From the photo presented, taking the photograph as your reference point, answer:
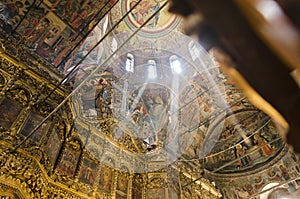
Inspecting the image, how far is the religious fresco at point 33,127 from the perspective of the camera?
5932 millimetres

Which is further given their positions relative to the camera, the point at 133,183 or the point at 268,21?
the point at 133,183

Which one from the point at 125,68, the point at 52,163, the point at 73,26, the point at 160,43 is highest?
the point at 160,43

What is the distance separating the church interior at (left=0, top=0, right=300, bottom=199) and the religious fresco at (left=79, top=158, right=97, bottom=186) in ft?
0.13

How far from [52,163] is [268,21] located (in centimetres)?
641

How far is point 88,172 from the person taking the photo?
715 cm

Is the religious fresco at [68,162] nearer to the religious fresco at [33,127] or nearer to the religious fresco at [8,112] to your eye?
the religious fresco at [33,127]

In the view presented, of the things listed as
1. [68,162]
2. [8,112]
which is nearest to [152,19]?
[68,162]

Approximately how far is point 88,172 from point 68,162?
0.76 m

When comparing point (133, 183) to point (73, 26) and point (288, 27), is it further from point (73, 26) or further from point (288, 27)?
point (288, 27)

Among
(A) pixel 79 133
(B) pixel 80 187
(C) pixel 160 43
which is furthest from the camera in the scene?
(C) pixel 160 43

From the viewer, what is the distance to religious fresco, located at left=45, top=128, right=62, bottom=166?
20.3ft

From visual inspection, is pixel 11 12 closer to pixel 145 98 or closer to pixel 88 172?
pixel 88 172

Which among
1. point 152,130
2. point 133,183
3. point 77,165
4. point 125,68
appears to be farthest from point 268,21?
point 125,68

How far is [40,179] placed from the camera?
5508 mm
